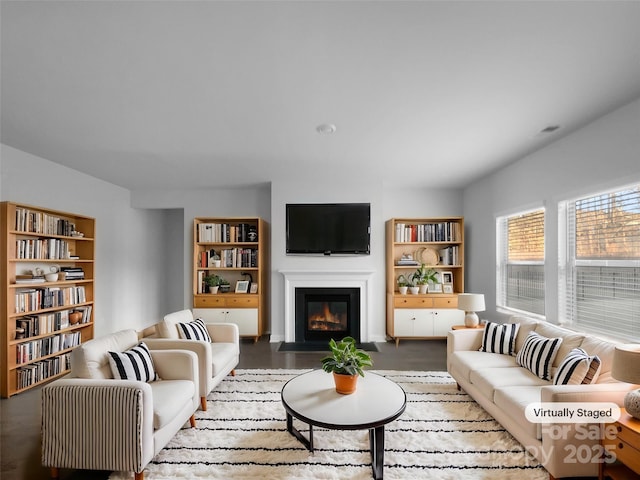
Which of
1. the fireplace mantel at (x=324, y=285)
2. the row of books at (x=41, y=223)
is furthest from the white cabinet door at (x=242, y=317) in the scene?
the row of books at (x=41, y=223)

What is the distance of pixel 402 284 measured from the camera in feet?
17.3

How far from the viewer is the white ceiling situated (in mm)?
1644

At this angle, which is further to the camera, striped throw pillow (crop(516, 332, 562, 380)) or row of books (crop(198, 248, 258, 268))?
row of books (crop(198, 248, 258, 268))

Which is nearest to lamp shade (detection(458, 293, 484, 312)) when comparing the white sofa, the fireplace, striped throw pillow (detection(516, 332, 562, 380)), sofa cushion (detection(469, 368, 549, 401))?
the white sofa

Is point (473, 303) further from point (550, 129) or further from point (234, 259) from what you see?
point (234, 259)

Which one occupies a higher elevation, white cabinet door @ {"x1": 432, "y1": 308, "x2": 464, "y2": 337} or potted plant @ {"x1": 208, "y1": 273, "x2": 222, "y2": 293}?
potted plant @ {"x1": 208, "y1": 273, "x2": 222, "y2": 293}

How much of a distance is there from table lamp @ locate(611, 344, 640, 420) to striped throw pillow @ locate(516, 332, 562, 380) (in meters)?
0.70

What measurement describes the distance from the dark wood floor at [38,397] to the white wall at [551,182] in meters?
1.28

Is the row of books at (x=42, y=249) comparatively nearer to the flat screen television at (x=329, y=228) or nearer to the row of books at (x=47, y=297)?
the row of books at (x=47, y=297)

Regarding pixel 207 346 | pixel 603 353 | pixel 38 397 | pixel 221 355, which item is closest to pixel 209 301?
pixel 221 355

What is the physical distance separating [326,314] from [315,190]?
194cm

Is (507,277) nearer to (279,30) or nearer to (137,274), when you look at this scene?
(279,30)

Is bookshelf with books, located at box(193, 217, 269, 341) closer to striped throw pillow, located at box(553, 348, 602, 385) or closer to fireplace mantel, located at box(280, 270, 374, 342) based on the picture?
fireplace mantel, located at box(280, 270, 374, 342)

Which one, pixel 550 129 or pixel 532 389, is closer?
pixel 532 389
